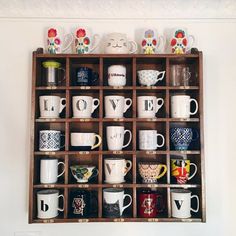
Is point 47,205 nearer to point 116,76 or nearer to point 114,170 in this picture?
point 114,170

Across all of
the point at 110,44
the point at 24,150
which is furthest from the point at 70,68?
the point at 24,150

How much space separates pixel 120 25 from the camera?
4.28 feet

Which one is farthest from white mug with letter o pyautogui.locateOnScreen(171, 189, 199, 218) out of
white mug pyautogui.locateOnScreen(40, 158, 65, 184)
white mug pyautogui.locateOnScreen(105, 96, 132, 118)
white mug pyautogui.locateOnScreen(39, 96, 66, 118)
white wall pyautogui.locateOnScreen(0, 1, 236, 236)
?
white mug pyautogui.locateOnScreen(39, 96, 66, 118)

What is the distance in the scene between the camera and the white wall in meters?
1.23

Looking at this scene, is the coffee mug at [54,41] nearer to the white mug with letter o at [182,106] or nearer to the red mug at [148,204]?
the white mug with letter o at [182,106]

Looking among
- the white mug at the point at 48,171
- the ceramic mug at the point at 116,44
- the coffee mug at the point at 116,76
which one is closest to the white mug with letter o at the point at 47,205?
the white mug at the point at 48,171

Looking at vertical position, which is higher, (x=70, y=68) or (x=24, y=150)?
(x=70, y=68)

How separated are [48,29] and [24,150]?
62cm

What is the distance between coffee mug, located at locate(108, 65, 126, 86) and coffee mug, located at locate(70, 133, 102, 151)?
10.0 inches

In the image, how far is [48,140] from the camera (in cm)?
113

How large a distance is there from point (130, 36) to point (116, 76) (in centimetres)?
27

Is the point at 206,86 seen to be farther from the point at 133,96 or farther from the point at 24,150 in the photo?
the point at 24,150

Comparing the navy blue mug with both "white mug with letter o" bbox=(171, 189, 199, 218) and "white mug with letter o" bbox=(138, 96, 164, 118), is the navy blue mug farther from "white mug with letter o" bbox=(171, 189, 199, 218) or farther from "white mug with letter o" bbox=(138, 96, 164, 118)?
"white mug with letter o" bbox=(171, 189, 199, 218)

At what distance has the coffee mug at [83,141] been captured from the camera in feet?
3.72
